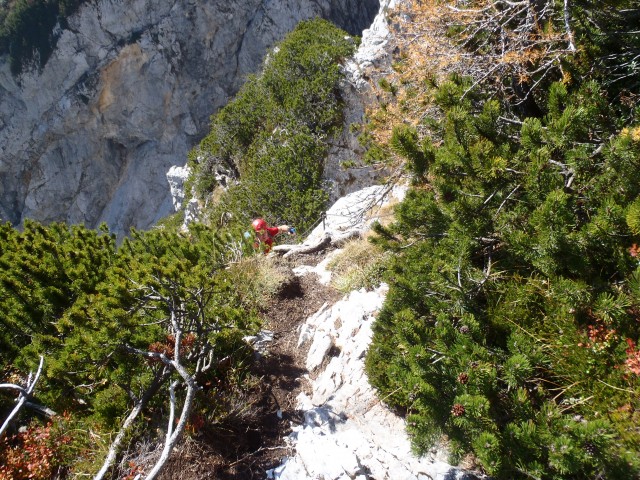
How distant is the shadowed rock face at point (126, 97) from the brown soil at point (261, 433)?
29170 millimetres

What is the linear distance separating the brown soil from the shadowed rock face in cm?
2917

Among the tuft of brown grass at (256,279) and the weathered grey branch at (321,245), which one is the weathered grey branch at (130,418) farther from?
the weathered grey branch at (321,245)

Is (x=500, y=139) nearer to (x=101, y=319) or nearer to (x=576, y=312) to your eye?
(x=576, y=312)

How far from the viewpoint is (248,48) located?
30.6 metres

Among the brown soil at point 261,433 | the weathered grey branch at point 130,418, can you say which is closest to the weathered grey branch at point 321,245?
the brown soil at point 261,433

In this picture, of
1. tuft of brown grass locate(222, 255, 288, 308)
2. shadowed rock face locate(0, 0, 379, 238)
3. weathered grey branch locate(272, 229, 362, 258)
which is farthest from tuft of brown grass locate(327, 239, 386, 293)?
shadowed rock face locate(0, 0, 379, 238)

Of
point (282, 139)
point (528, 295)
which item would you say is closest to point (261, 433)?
point (528, 295)

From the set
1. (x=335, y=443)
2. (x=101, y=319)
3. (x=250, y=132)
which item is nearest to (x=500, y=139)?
(x=335, y=443)

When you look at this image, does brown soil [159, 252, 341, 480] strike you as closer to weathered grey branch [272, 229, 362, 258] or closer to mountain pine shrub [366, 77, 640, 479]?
mountain pine shrub [366, 77, 640, 479]

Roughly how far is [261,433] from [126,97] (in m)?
33.2

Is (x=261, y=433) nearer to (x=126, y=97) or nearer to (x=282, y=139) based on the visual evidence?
(x=282, y=139)

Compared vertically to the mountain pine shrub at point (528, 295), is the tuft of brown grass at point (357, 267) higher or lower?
lower

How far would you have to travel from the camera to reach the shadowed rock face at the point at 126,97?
29.8 m

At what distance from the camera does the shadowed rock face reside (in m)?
29.8
